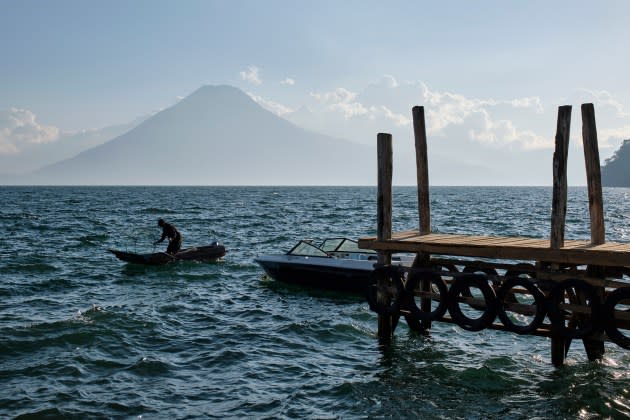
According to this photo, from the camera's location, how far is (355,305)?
717 inches

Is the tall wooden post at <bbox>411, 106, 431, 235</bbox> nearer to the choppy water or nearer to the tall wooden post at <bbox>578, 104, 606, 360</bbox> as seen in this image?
the choppy water

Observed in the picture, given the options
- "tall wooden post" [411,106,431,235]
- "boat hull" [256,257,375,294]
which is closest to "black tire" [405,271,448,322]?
"tall wooden post" [411,106,431,235]

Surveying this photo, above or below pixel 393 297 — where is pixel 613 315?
above

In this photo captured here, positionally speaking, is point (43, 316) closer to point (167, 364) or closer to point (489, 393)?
point (167, 364)

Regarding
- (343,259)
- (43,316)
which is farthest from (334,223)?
(43,316)

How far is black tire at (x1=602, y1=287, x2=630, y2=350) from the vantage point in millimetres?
10383

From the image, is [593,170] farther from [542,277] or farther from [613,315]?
[613,315]

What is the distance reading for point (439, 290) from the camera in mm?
12461

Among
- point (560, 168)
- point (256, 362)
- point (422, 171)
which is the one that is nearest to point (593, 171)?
point (560, 168)

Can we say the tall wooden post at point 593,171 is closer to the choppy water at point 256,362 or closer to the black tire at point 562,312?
the black tire at point 562,312

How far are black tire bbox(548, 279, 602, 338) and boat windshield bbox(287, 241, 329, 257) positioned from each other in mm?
9512

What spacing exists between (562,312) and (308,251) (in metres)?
10.2

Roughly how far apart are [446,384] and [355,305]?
703 cm

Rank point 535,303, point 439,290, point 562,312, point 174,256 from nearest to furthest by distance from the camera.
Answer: point 562,312 → point 535,303 → point 439,290 → point 174,256
